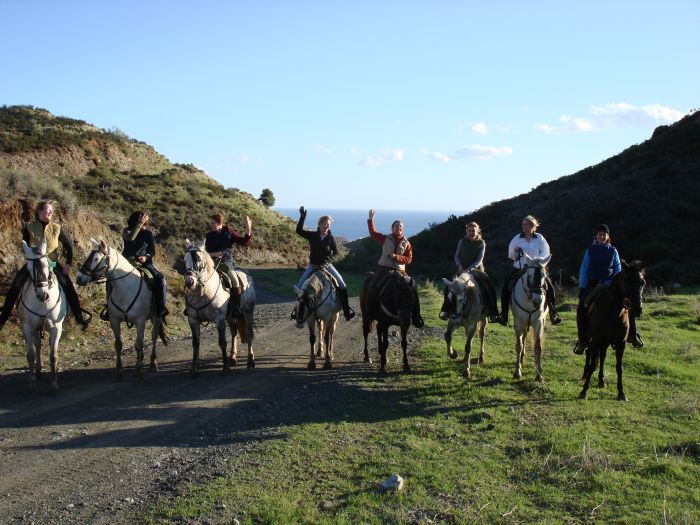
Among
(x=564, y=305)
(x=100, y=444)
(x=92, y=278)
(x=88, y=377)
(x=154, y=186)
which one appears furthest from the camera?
(x=154, y=186)

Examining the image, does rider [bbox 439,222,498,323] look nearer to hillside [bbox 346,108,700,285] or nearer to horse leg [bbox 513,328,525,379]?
horse leg [bbox 513,328,525,379]

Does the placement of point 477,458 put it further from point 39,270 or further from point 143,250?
point 143,250

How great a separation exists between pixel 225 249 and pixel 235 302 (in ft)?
Answer: 3.77

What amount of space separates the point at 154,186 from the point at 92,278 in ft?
145

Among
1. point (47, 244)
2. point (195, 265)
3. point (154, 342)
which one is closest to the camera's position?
point (47, 244)

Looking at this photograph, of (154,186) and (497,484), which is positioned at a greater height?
(154,186)

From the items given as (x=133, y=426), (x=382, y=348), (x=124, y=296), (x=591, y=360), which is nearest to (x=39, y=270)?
(x=124, y=296)

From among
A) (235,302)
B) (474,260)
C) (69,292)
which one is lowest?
(235,302)

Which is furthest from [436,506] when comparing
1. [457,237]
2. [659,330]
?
[457,237]

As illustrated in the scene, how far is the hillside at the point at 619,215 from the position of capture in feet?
106

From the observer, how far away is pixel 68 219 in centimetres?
1769

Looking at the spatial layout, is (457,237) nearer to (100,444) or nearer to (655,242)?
(655,242)

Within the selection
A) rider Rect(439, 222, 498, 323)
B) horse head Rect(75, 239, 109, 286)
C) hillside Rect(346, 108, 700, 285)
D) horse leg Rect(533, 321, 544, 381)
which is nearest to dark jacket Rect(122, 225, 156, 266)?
horse head Rect(75, 239, 109, 286)

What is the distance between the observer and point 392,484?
6496mm
